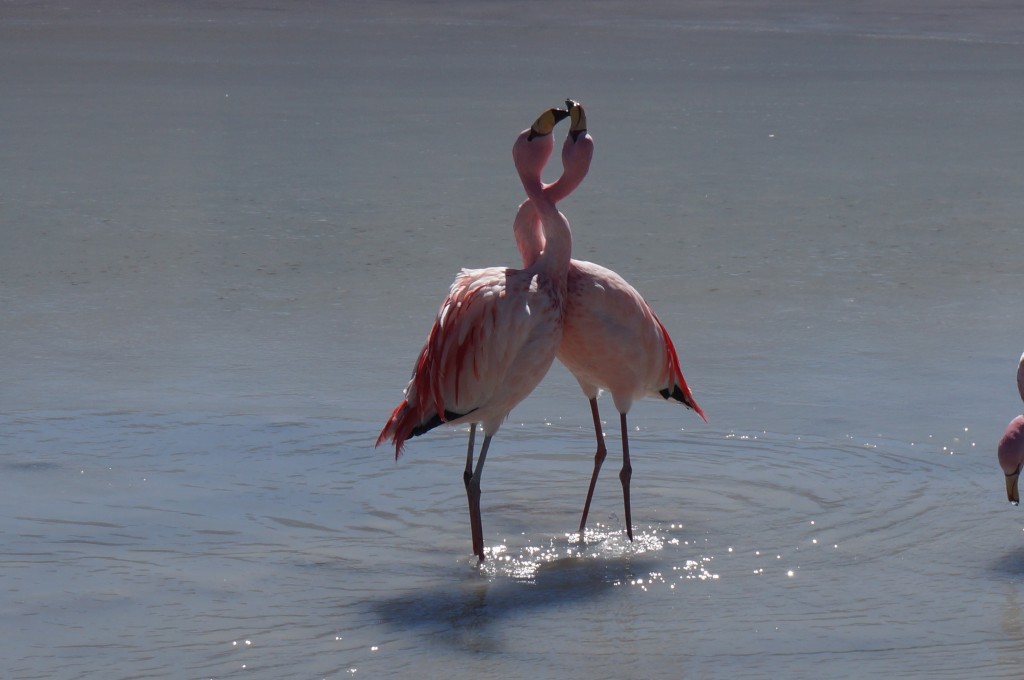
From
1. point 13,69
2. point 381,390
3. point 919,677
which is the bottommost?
point 919,677

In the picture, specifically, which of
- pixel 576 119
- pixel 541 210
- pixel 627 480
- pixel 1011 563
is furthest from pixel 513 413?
pixel 1011 563

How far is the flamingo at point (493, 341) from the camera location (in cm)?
371

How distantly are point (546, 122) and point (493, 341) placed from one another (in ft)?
1.86

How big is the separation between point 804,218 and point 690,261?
1111 millimetres

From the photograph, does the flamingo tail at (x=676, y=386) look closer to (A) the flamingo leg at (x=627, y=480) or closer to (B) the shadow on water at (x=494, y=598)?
(A) the flamingo leg at (x=627, y=480)

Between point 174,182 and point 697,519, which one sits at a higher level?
point 174,182

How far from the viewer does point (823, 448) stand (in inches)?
173

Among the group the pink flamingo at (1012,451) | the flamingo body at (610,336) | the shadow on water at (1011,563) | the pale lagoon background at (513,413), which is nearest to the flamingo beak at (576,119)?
the flamingo body at (610,336)

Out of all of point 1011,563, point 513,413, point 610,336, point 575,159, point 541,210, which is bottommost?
point 1011,563

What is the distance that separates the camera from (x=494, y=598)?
345cm

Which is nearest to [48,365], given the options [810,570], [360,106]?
[810,570]

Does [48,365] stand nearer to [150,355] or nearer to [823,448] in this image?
[150,355]

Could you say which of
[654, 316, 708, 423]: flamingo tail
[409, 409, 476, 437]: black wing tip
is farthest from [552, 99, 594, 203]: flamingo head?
[409, 409, 476, 437]: black wing tip

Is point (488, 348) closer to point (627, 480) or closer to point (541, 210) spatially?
point (541, 210)
